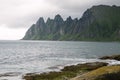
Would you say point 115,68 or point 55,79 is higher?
point 115,68

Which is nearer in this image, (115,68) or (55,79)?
(115,68)

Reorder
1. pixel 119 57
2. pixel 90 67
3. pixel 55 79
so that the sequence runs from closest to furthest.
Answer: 1. pixel 55 79
2. pixel 90 67
3. pixel 119 57

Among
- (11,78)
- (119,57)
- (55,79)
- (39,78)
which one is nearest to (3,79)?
(11,78)

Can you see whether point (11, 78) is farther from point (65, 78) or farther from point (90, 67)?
point (90, 67)

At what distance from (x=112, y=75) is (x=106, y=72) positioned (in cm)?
53

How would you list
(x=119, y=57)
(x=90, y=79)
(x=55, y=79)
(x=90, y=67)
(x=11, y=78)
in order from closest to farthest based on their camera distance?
(x=90, y=79) → (x=55, y=79) → (x=11, y=78) → (x=90, y=67) → (x=119, y=57)

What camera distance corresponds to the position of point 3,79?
4406cm

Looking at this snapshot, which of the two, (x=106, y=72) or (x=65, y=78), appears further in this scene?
(x=65, y=78)

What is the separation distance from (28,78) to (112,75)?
82.3 ft

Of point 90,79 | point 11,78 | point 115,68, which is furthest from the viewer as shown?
point 11,78

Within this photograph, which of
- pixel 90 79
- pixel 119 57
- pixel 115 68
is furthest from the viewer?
pixel 119 57

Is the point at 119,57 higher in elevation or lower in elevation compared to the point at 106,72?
lower

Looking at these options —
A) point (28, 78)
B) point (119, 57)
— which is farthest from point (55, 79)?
point (119, 57)

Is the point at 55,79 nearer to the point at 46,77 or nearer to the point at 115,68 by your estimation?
the point at 46,77
